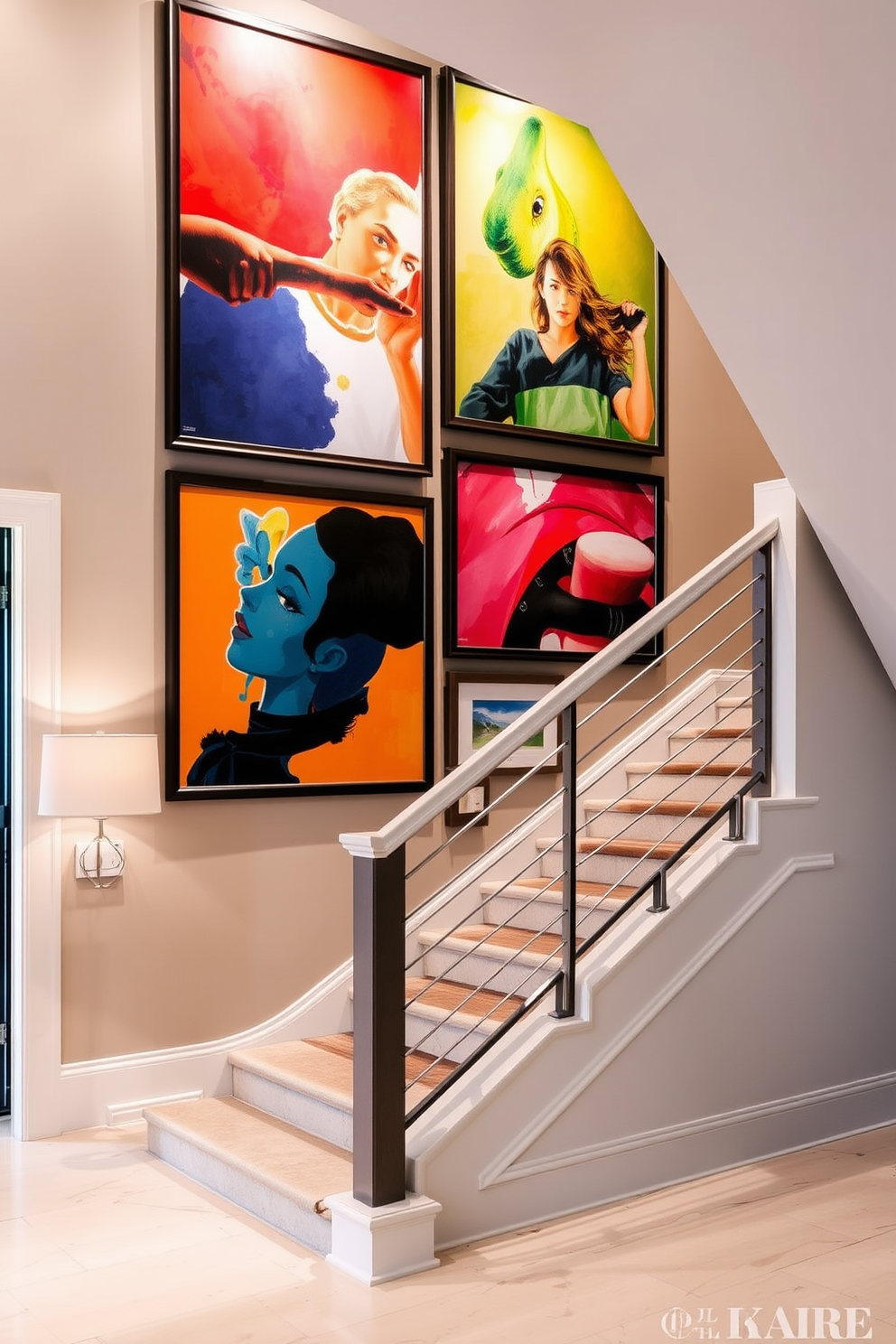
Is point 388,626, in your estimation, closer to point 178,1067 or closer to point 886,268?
point 178,1067

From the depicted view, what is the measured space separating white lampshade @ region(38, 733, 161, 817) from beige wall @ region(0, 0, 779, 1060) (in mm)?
367

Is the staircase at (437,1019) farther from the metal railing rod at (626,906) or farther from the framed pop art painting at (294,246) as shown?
the framed pop art painting at (294,246)

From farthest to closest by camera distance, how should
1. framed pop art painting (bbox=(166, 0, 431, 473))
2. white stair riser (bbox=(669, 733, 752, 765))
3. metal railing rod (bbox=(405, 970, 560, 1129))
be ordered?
white stair riser (bbox=(669, 733, 752, 765)) → framed pop art painting (bbox=(166, 0, 431, 473)) → metal railing rod (bbox=(405, 970, 560, 1129))

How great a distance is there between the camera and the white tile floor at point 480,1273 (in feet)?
9.39

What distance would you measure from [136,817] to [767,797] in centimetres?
213

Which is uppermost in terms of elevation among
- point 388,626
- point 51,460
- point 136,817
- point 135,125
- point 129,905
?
point 135,125

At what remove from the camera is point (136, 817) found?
14.6 ft

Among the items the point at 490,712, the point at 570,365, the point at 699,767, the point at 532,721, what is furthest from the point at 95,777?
the point at 570,365

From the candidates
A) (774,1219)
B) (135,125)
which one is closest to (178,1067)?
(774,1219)

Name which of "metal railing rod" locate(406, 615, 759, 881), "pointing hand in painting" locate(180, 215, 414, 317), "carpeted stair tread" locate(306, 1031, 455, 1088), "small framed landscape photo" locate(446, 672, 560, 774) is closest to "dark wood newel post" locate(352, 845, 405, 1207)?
"metal railing rod" locate(406, 615, 759, 881)

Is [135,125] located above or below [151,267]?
above

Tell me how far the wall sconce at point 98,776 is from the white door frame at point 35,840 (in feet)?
0.70

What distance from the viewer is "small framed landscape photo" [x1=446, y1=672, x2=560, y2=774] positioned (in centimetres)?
515

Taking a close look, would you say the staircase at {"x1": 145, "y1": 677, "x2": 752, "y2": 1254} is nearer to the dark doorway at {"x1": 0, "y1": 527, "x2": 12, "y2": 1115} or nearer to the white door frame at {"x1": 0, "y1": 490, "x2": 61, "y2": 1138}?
the white door frame at {"x1": 0, "y1": 490, "x2": 61, "y2": 1138}
